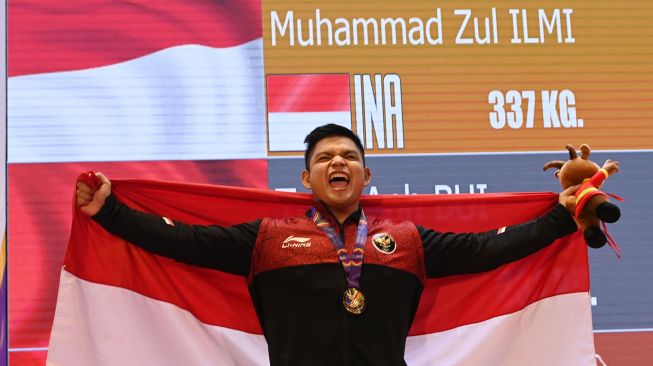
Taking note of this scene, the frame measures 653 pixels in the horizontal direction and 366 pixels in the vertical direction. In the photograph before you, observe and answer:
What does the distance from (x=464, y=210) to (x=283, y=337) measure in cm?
87

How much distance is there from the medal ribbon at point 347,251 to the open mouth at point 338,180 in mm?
104

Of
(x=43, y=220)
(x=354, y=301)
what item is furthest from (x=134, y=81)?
(x=354, y=301)

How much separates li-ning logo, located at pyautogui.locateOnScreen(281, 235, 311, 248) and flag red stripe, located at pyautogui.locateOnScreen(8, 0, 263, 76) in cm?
142

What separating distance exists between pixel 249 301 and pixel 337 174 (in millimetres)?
563

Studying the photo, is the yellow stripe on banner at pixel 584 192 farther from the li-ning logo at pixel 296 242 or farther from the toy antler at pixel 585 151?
the li-ning logo at pixel 296 242

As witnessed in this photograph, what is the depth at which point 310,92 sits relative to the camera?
3631 mm

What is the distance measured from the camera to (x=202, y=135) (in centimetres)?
355

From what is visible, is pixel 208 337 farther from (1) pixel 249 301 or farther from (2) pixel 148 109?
(2) pixel 148 109

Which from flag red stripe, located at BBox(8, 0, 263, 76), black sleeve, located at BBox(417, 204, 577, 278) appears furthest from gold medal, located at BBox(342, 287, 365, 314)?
flag red stripe, located at BBox(8, 0, 263, 76)

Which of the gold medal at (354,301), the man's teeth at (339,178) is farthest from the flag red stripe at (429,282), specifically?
the gold medal at (354,301)

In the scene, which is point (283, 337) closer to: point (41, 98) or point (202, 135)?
point (202, 135)

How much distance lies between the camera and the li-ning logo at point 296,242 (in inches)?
96.5

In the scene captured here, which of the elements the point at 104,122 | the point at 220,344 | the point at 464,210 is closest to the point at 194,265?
the point at 220,344

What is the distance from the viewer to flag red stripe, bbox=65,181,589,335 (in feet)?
9.02
